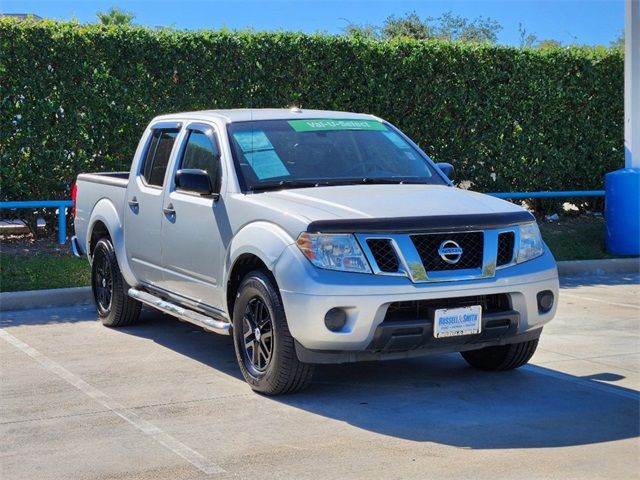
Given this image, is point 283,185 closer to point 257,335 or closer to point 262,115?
point 262,115

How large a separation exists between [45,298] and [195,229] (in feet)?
11.9

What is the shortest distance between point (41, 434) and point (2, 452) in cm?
38

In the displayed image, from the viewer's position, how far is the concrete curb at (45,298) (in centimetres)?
1077

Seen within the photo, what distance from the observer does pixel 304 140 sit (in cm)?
801

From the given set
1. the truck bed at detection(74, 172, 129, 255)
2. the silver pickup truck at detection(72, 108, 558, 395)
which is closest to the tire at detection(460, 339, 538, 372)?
the silver pickup truck at detection(72, 108, 558, 395)

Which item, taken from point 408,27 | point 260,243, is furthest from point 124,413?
point 408,27

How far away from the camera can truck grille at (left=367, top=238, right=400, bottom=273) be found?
6.62 metres

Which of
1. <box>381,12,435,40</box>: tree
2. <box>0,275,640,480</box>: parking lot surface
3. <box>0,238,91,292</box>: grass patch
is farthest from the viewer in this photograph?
<box>381,12,435,40</box>: tree

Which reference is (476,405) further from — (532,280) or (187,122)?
(187,122)

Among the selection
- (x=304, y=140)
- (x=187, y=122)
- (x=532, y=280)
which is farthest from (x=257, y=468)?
(x=187, y=122)

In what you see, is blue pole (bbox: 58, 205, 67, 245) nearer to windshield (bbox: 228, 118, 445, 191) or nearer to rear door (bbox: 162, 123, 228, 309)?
rear door (bbox: 162, 123, 228, 309)

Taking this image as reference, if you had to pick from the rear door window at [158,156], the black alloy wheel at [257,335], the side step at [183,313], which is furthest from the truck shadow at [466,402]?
the rear door window at [158,156]

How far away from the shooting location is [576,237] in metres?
15.2

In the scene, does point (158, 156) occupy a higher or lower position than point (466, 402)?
higher
